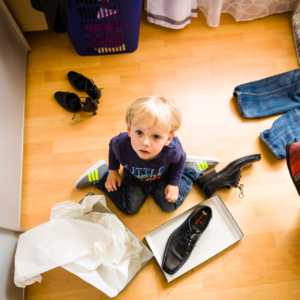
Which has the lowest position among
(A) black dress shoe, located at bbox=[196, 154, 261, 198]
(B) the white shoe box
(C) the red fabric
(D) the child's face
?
(B) the white shoe box

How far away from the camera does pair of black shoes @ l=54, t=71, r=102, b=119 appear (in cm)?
123

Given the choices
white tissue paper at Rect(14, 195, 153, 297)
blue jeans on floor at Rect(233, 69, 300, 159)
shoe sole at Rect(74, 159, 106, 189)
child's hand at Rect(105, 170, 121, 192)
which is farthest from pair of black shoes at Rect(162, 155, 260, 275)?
shoe sole at Rect(74, 159, 106, 189)

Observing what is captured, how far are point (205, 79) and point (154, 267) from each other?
3.29ft

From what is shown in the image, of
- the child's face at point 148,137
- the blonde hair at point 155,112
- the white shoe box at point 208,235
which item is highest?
the blonde hair at point 155,112

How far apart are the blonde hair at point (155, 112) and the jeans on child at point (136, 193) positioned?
1.39ft

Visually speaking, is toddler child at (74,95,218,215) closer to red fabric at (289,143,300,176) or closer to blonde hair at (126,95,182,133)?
blonde hair at (126,95,182,133)

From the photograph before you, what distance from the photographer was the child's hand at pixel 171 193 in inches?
41.2

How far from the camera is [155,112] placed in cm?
71

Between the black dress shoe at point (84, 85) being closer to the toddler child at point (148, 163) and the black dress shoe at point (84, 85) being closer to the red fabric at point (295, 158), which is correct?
the toddler child at point (148, 163)

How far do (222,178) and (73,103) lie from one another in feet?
2.71

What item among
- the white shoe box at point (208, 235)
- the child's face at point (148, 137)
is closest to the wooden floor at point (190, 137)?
the white shoe box at point (208, 235)

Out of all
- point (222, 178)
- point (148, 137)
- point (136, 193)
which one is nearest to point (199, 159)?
point (222, 178)

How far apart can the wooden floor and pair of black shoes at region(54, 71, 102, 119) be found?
44 mm

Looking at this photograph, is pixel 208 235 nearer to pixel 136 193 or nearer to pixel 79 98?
pixel 136 193
